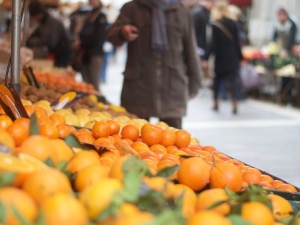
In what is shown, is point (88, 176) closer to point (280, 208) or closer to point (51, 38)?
point (280, 208)

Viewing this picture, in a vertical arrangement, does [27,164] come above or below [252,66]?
above

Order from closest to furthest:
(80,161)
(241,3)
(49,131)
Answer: (80,161)
(49,131)
(241,3)

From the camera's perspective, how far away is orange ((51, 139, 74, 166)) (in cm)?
207

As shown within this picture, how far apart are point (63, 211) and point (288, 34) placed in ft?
42.9

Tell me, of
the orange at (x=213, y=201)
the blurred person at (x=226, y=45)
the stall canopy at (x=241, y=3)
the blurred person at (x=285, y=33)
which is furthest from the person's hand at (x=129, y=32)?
the stall canopy at (x=241, y=3)

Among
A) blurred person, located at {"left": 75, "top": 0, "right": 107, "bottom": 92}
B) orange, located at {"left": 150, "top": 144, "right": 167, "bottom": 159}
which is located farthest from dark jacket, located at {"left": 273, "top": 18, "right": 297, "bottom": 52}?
orange, located at {"left": 150, "top": 144, "right": 167, "bottom": 159}

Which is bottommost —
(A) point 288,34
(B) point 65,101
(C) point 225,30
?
(A) point 288,34

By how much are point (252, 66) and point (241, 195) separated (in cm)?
1203

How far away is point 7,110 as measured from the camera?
2.88 meters

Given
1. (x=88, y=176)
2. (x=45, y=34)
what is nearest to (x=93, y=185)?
(x=88, y=176)

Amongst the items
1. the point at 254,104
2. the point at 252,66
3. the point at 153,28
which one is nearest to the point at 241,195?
the point at 153,28

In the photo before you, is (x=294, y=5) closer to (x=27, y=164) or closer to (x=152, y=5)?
(x=152, y=5)

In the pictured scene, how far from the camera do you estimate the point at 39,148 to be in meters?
2.02

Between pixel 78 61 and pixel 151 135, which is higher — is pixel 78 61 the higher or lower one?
the lower one
